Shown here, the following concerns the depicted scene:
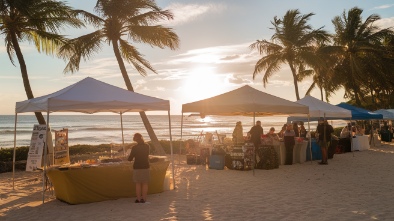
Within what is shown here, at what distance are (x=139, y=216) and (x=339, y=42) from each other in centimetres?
3045

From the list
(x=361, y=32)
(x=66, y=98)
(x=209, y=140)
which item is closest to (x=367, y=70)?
(x=361, y=32)

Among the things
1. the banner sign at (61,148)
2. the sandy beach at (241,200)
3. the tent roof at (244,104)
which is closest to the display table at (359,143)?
the tent roof at (244,104)

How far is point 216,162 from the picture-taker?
14.0m

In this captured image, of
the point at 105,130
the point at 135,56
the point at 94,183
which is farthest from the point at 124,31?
the point at 105,130

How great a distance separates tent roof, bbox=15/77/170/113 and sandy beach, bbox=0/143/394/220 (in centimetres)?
209

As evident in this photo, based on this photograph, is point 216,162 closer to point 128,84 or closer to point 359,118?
Answer: point 128,84

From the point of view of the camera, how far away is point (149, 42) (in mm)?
17391

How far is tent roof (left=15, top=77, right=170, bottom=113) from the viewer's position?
891cm

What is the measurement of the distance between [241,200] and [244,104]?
484cm

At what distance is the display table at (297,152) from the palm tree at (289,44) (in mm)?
10812

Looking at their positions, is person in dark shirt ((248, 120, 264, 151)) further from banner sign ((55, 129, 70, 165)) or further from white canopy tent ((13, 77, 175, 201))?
banner sign ((55, 129, 70, 165))

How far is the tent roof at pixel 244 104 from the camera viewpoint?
13.0 m

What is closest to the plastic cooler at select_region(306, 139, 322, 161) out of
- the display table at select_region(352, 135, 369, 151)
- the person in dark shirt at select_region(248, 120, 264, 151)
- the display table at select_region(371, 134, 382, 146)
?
the person in dark shirt at select_region(248, 120, 264, 151)

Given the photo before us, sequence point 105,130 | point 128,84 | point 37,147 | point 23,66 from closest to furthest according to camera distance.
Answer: point 37,147, point 23,66, point 128,84, point 105,130
